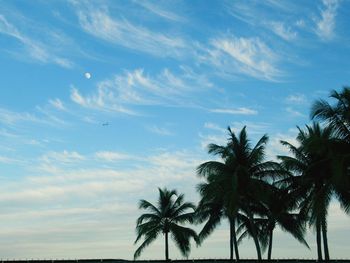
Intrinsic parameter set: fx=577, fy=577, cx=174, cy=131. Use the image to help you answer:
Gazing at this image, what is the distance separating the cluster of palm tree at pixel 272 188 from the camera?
32.0 m

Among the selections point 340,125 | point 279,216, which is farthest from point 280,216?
point 340,125

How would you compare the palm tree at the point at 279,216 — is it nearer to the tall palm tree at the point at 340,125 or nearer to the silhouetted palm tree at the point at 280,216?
the silhouetted palm tree at the point at 280,216

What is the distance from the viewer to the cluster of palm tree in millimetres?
32031

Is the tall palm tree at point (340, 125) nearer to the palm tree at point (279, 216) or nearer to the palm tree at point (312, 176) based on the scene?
the palm tree at point (312, 176)

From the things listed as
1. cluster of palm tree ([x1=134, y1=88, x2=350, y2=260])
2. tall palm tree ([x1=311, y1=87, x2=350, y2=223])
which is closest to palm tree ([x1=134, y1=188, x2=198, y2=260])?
cluster of palm tree ([x1=134, y1=88, x2=350, y2=260])

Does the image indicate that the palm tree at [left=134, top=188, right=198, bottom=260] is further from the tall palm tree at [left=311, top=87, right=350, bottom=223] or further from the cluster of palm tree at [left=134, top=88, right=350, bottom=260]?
the tall palm tree at [left=311, top=87, right=350, bottom=223]

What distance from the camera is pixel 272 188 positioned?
1692 inches

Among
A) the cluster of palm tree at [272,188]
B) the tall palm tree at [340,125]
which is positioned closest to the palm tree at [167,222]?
the cluster of palm tree at [272,188]

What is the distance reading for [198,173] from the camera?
4256cm

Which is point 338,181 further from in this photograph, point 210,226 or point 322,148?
point 210,226

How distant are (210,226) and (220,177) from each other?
8931 millimetres

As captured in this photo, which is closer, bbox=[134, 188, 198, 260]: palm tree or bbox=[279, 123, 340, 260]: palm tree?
bbox=[279, 123, 340, 260]: palm tree

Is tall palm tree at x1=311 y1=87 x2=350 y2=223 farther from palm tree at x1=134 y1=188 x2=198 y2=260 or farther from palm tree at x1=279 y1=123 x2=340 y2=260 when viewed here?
palm tree at x1=134 y1=188 x2=198 y2=260

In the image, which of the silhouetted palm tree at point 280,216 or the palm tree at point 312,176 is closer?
the palm tree at point 312,176
